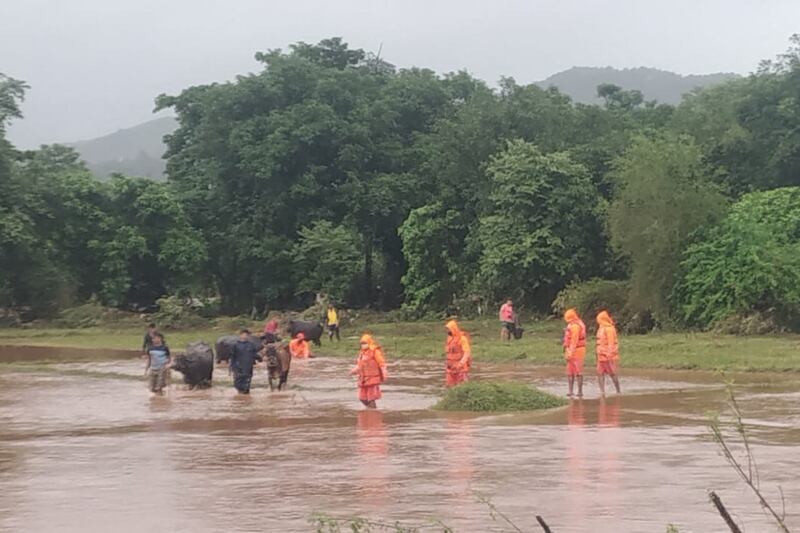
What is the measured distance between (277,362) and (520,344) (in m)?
10.3

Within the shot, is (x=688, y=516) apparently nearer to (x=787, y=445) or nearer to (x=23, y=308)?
(x=787, y=445)

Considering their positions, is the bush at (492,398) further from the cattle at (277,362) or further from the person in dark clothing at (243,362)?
the cattle at (277,362)

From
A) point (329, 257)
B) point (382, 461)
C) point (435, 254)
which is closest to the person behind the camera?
point (382, 461)

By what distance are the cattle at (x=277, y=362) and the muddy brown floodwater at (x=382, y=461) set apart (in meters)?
0.66

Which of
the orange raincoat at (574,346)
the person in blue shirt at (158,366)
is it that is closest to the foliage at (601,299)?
the orange raincoat at (574,346)

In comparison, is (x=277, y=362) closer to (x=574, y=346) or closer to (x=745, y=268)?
(x=574, y=346)

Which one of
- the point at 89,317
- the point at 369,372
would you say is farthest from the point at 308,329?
the point at 89,317

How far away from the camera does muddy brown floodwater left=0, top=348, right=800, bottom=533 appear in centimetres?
1045

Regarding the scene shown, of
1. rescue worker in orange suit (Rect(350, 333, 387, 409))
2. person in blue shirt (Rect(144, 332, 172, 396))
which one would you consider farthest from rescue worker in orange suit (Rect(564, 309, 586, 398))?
person in blue shirt (Rect(144, 332, 172, 396))

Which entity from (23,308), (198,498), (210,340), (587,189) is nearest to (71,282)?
(23,308)

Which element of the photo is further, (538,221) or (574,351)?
(538,221)

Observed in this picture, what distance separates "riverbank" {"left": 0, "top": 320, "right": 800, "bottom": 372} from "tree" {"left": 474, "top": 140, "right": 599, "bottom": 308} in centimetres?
218

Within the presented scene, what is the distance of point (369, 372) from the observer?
64.4ft

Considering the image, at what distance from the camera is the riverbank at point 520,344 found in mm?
26391
